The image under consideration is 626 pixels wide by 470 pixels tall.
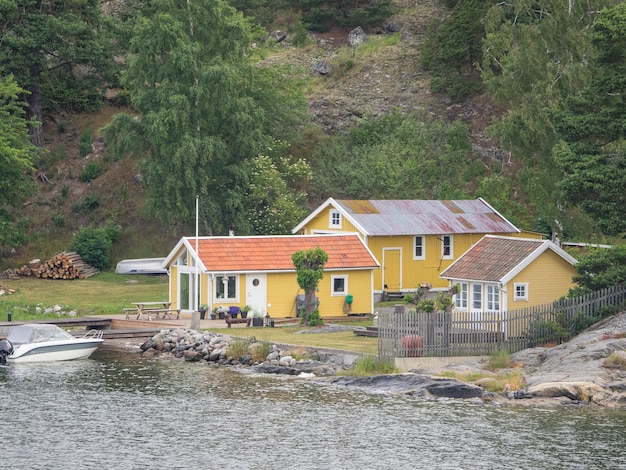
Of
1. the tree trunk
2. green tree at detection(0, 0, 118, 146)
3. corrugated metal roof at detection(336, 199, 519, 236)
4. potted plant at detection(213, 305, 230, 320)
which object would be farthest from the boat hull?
the tree trunk

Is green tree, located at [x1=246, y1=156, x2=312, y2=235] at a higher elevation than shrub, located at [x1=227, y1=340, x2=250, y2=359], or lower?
higher

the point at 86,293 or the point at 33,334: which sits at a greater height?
the point at 86,293

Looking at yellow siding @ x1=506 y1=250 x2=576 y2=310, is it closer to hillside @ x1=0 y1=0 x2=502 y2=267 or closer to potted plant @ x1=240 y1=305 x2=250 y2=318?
potted plant @ x1=240 y1=305 x2=250 y2=318

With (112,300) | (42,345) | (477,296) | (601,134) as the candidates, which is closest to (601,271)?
(601,134)

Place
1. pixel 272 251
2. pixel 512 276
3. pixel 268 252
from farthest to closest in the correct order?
pixel 272 251
pixel 268 252
pixel 512 276

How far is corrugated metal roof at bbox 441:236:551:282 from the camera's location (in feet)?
167

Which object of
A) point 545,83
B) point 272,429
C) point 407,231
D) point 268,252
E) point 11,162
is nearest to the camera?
point 272,429

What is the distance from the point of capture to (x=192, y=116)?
234 ft

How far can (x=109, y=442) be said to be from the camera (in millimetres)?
36219

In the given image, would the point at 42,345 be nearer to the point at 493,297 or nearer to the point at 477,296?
the point at 477,296

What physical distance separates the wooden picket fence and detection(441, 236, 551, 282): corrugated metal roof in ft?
8.40

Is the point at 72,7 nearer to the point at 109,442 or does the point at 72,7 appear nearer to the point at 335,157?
the point at 335,157

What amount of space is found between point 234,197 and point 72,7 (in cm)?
1925

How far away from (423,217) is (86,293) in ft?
58.9
